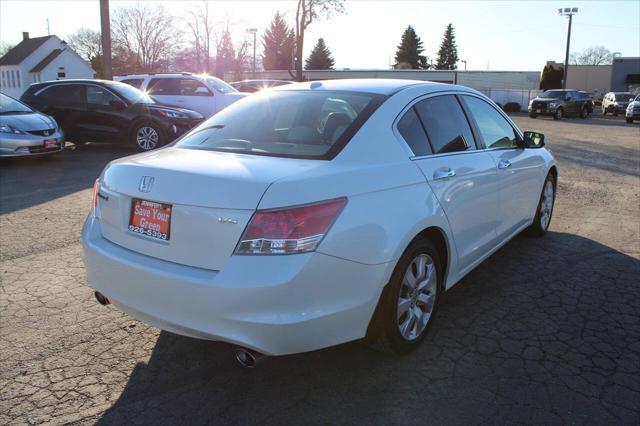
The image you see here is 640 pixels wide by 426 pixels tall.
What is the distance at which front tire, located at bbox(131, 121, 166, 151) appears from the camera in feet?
37.7

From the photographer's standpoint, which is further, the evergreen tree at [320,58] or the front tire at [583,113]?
the evergreen tree at [320,58]

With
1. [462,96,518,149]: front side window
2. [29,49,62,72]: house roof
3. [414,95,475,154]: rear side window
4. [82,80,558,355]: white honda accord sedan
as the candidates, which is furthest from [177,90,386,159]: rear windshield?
[29,49,62,72]: house roof

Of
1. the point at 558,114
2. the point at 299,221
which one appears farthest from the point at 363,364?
the point at 558,114

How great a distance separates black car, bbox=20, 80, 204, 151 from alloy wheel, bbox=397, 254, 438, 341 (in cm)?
920

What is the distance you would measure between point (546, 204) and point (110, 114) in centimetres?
946

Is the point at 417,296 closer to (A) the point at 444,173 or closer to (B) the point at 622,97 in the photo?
(A) the point at 444,173

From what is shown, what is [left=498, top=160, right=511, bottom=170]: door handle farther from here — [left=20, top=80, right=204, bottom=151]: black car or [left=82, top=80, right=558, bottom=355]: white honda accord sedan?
[left=20, top=80, right=204, bottom=151]: black car

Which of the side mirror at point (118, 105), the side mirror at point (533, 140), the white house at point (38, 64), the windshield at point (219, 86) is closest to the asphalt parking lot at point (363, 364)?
the side mirror at point (533, 140)

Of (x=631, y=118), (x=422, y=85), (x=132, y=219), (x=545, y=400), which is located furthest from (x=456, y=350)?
(x=631, y=118)

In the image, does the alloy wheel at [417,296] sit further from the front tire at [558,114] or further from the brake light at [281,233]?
the front tire at [558,114]

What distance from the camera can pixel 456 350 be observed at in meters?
3.31

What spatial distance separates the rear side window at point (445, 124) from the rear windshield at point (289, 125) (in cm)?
41

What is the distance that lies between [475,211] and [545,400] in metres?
1.42

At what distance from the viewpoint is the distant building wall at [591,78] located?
2776 inches
